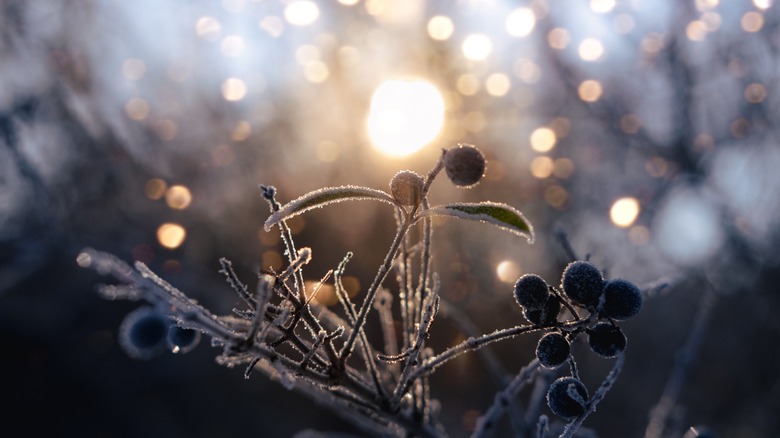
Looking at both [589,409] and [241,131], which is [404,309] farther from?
[241,131]

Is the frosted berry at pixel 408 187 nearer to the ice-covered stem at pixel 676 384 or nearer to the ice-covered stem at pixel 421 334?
the ice-covered stem at pixel 421 334

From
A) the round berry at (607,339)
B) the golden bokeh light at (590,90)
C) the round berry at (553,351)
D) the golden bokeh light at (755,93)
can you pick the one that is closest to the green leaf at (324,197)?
the round berry at (553,351)

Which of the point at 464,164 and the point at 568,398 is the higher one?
the point at 464,164

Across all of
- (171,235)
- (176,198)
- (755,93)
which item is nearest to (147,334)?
(171,235)

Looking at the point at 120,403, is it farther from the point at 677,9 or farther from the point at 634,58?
the point at 677,9

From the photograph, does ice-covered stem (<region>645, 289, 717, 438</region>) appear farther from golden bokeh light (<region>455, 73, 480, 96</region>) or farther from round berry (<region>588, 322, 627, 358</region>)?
golden bokeh light (<region>455, 73, 480, 96</region>)

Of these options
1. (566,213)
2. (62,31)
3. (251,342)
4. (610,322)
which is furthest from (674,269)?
(62,31)

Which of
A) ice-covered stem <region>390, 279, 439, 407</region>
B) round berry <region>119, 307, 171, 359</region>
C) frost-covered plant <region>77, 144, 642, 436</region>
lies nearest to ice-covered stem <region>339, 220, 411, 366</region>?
frost-covered plant <region>77, 144, 642, 436</region>
